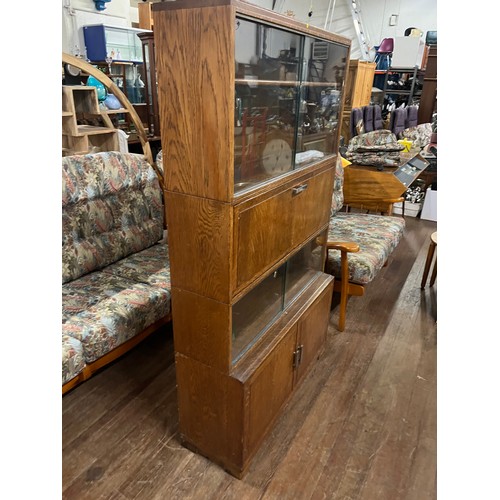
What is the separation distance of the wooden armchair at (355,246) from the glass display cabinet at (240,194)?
0.52m

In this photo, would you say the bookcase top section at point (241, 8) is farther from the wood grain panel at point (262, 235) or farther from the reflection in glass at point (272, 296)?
the reflection in glass at point (272, 296)

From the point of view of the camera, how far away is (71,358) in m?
1.69

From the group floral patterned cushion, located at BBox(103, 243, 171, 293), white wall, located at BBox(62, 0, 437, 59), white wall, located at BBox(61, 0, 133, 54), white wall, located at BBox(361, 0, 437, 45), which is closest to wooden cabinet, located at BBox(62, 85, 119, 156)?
floral patterned cushion, located at BBox(103, 243, 171, 293)

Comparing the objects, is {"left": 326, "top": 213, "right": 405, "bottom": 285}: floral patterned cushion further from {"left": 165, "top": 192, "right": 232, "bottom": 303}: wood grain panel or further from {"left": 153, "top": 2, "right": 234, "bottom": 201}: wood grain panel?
{"left": 153, "top": 2, "right": 234, "bottom": 201}: wood grain panel

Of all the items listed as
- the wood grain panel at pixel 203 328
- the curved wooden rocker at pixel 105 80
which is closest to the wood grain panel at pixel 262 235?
the wood grain panel at pixel 203 328

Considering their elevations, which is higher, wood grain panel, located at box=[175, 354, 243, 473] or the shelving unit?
the shelving unit

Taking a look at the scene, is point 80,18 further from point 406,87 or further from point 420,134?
point 406,87

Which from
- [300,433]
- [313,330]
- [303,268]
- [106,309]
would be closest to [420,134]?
[303,268]

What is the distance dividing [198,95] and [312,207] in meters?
0.85

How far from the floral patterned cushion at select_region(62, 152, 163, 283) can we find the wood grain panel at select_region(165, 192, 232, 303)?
110 cm

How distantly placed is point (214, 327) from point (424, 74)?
731 cm

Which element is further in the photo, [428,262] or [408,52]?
[408,52]

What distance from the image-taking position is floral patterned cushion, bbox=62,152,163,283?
2.21 meters

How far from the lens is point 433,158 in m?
4.64
